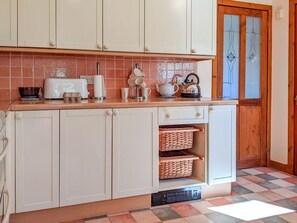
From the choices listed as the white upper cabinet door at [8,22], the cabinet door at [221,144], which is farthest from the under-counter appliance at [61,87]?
the cabinet door at [221,144]

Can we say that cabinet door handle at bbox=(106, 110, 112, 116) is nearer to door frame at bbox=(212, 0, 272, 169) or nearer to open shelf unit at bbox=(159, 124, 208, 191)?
open shelf unit at bbox=(159, 124, 208, 191)

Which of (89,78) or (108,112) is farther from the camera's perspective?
(89,78)

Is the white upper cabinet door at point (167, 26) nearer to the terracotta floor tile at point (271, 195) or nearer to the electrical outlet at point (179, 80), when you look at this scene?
the electrical outlet at point (179, 80)

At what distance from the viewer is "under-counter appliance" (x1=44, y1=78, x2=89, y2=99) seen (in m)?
2.76

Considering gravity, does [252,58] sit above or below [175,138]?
above

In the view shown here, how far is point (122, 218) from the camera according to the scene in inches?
97.3

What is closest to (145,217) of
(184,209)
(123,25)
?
(184,209)

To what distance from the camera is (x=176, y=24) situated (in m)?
2.98

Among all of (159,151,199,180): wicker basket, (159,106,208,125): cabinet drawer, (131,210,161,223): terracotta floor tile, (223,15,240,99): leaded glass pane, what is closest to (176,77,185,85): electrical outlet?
(223,15,240,99): leaded glass pane

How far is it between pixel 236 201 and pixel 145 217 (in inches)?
35.7

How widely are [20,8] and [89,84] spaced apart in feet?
2.96

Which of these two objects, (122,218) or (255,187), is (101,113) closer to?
(122,218)

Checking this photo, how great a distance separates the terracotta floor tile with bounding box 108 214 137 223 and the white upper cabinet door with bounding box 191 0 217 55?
168cm

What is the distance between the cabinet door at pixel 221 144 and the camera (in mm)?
2820
